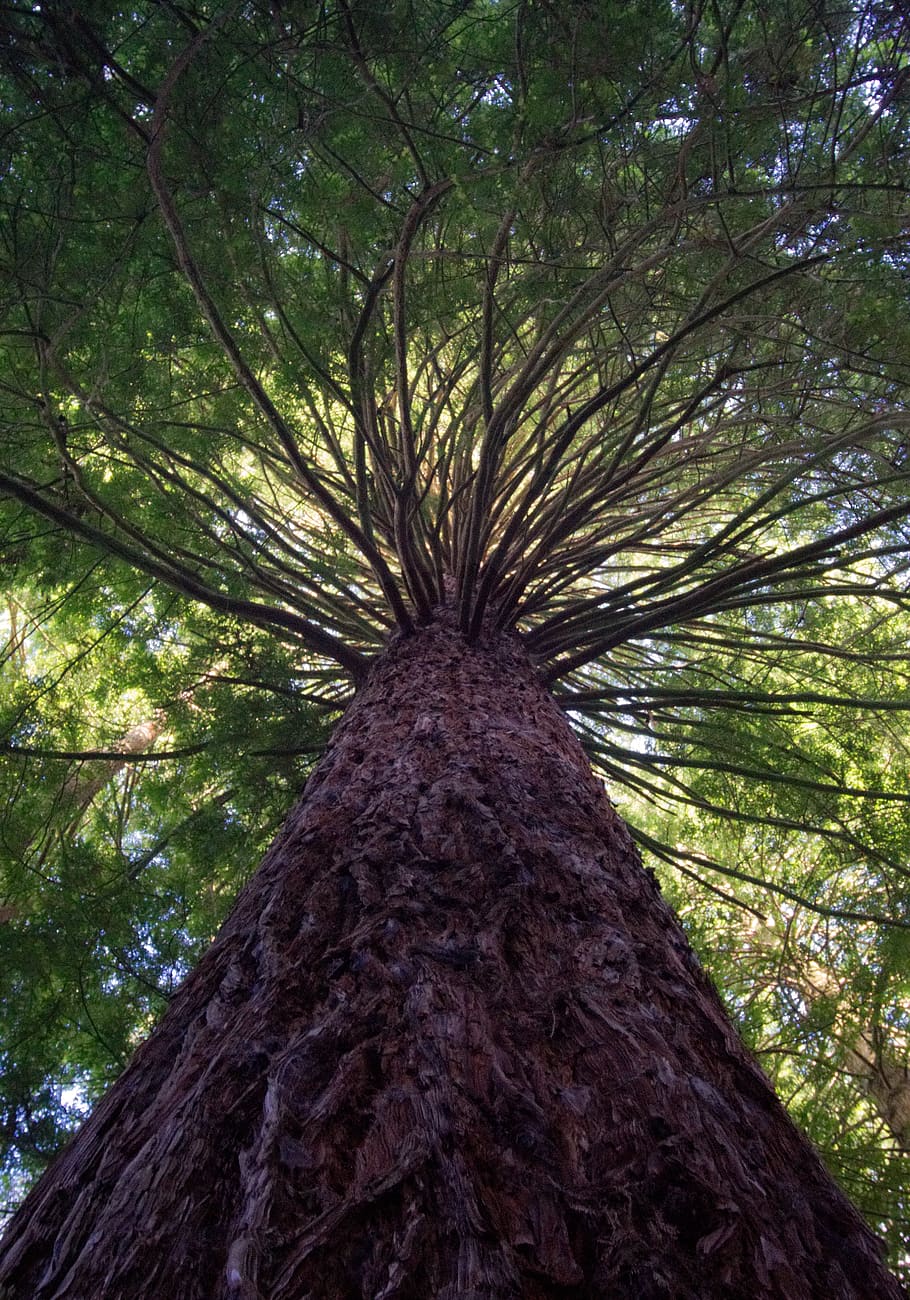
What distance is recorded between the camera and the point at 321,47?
2080 millimetres

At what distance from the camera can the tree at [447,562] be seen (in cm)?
85

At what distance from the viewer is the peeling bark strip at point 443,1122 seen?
769 millimetres

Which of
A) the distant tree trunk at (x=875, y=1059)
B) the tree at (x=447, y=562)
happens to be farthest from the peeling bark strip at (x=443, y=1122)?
the distant tree trunk at (x=875, y=1059)

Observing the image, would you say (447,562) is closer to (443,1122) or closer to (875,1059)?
(875,1059)

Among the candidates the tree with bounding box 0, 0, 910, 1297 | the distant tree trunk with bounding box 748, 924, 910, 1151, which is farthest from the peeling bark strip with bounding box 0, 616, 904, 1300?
the distant tree trunk with bounding box 748, 924, 910, 1151

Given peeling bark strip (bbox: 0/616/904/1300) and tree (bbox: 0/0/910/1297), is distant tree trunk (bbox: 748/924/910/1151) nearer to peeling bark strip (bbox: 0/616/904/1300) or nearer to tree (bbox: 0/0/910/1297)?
tree (bbox: 0/0/910/1297)

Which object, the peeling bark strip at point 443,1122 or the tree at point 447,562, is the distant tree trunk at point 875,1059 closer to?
the tree at point 447,562

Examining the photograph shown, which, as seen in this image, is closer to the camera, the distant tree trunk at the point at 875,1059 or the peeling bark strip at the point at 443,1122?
the peeling bark strip at the point at 443,1122

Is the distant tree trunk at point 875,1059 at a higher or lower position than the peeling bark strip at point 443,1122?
higher

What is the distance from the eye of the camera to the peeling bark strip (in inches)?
30.3

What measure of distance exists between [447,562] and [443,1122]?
3.69 m

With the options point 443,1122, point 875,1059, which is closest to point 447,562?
point 875,1059

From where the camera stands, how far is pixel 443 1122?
35.9 inches

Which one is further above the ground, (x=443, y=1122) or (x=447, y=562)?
(x=447, y=562)
